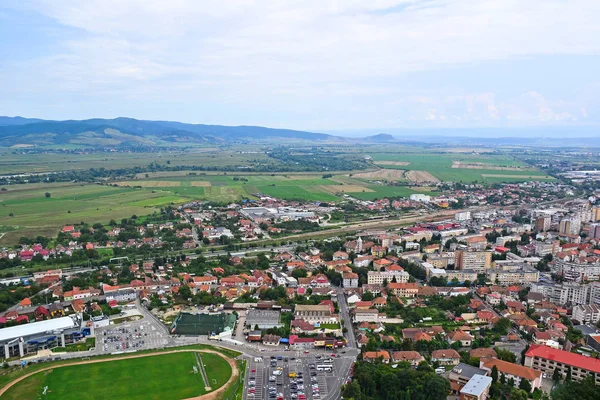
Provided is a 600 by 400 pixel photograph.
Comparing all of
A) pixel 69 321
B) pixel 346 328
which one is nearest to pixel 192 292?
pixel 69 321

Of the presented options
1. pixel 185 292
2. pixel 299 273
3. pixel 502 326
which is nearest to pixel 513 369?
pixel 502 326

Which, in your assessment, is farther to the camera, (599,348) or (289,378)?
(599,348)

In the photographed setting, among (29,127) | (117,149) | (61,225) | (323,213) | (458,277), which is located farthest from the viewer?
→ (29,127)

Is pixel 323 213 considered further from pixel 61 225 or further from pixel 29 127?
pixel 29 127

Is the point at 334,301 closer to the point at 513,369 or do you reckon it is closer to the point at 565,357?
the point at 513,369

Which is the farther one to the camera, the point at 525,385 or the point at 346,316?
the point at 346,316

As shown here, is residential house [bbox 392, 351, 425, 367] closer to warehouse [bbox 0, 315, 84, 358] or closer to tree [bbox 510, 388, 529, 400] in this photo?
tree [bbox 510, 388, 529, 400]

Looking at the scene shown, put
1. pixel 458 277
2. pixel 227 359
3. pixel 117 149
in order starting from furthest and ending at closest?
pixel 117 149, pixel 458 277, pixel 227 359

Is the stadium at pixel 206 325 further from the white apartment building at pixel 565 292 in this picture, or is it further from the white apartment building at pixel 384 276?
the white apartment building at pixel 565 292
